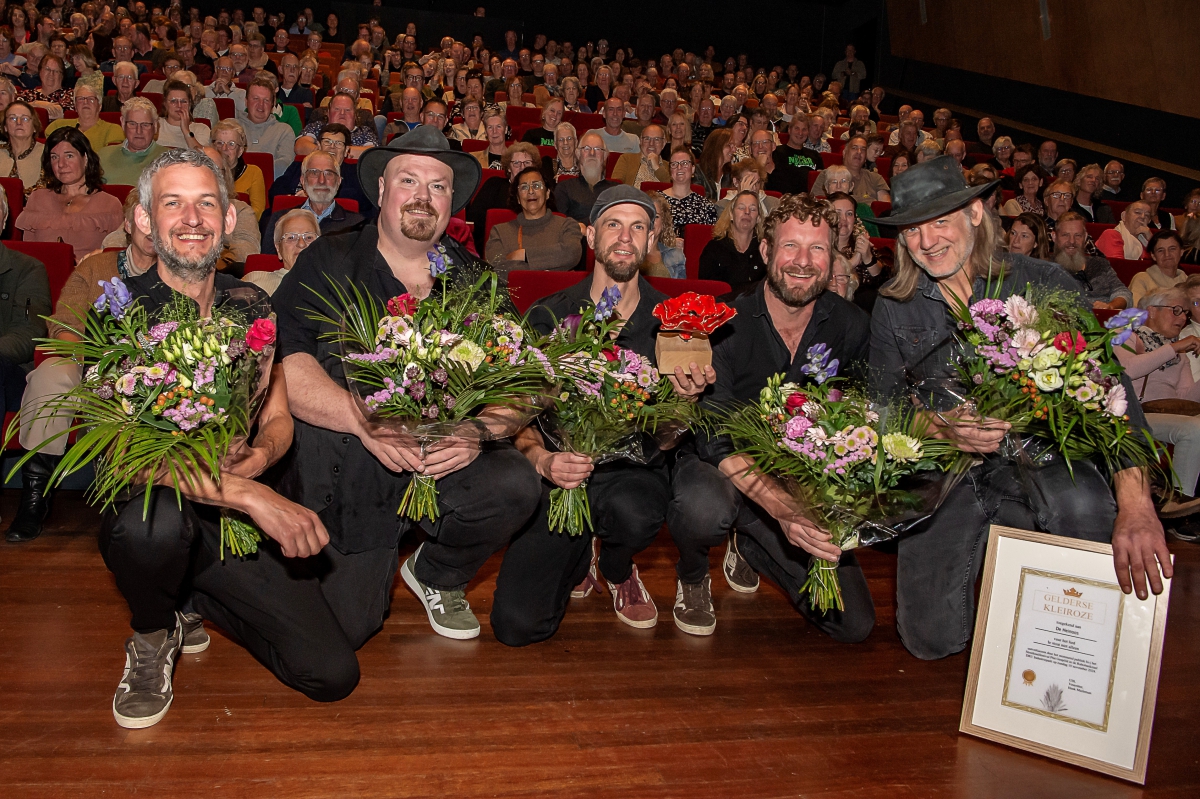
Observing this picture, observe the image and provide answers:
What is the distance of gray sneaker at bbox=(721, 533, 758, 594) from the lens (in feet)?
10.4

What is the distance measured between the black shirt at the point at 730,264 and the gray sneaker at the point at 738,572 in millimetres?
2054

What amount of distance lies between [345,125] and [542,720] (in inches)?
223

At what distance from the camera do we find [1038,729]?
7.23ft

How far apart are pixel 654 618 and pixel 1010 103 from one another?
11783 millimetres

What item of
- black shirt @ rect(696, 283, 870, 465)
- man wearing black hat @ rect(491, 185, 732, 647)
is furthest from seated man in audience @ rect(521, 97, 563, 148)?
black shirt @ rect(696, 283, 870, 465)

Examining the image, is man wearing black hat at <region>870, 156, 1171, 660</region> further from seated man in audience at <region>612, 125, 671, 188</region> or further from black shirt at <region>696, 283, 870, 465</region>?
seated man in audience at <region>612, 125, 671, 188</region>

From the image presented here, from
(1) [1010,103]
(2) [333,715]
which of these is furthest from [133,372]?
(1) [1010,103]

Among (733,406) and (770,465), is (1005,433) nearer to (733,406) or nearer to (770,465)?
(770,465)

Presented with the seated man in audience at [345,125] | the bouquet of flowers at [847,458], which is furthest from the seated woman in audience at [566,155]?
the bouquet of flowers at [847,458]

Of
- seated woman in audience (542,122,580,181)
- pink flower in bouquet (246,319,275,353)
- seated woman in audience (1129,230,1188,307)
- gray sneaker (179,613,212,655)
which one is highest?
seated woman in audience (542,122,580,181)

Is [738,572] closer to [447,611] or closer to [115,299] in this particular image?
[447,611]

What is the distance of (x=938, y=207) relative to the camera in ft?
8.69

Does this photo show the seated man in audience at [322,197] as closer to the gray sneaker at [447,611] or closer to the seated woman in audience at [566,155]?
the seated woman in audience at [566,155]

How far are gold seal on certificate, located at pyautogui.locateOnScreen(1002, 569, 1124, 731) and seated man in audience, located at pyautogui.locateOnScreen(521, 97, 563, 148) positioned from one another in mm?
6195
